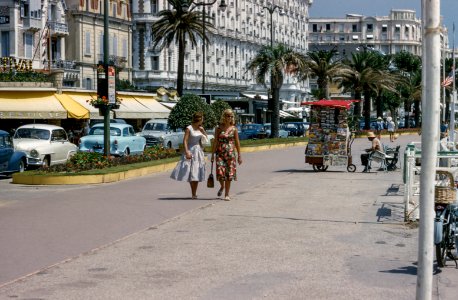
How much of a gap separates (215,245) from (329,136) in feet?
55.2

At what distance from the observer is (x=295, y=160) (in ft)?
117

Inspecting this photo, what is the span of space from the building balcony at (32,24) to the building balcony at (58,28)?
2.55 metres

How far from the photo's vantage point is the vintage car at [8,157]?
82.0ft

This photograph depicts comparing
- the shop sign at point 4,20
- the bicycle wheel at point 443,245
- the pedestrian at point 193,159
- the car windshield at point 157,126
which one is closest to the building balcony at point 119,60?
the shop sign at point 4,20

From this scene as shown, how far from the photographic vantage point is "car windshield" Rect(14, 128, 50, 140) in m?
29.5

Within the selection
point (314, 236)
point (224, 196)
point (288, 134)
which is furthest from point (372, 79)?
point (314, 236)

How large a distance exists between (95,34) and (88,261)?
64.8 metres

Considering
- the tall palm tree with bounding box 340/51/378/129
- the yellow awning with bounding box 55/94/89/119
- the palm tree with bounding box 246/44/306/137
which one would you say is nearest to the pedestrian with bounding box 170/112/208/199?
the yellow awning with bounding box 55/94/89/119

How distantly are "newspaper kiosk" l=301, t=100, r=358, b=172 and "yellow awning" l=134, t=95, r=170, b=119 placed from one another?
30382mm

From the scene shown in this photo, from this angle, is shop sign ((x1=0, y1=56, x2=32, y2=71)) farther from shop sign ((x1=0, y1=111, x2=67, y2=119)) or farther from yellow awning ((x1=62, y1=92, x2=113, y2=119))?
shop sign ((x1=0, y1=111, x2=67, y2=119))

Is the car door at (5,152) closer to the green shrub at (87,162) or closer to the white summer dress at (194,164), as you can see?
the green shrub at (87,162)

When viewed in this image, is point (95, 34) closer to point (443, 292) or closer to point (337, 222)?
point (337, 222)

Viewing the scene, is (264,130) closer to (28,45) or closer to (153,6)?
(28,45)

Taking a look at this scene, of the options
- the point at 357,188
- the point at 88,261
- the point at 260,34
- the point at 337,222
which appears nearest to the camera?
the point at 88,261
